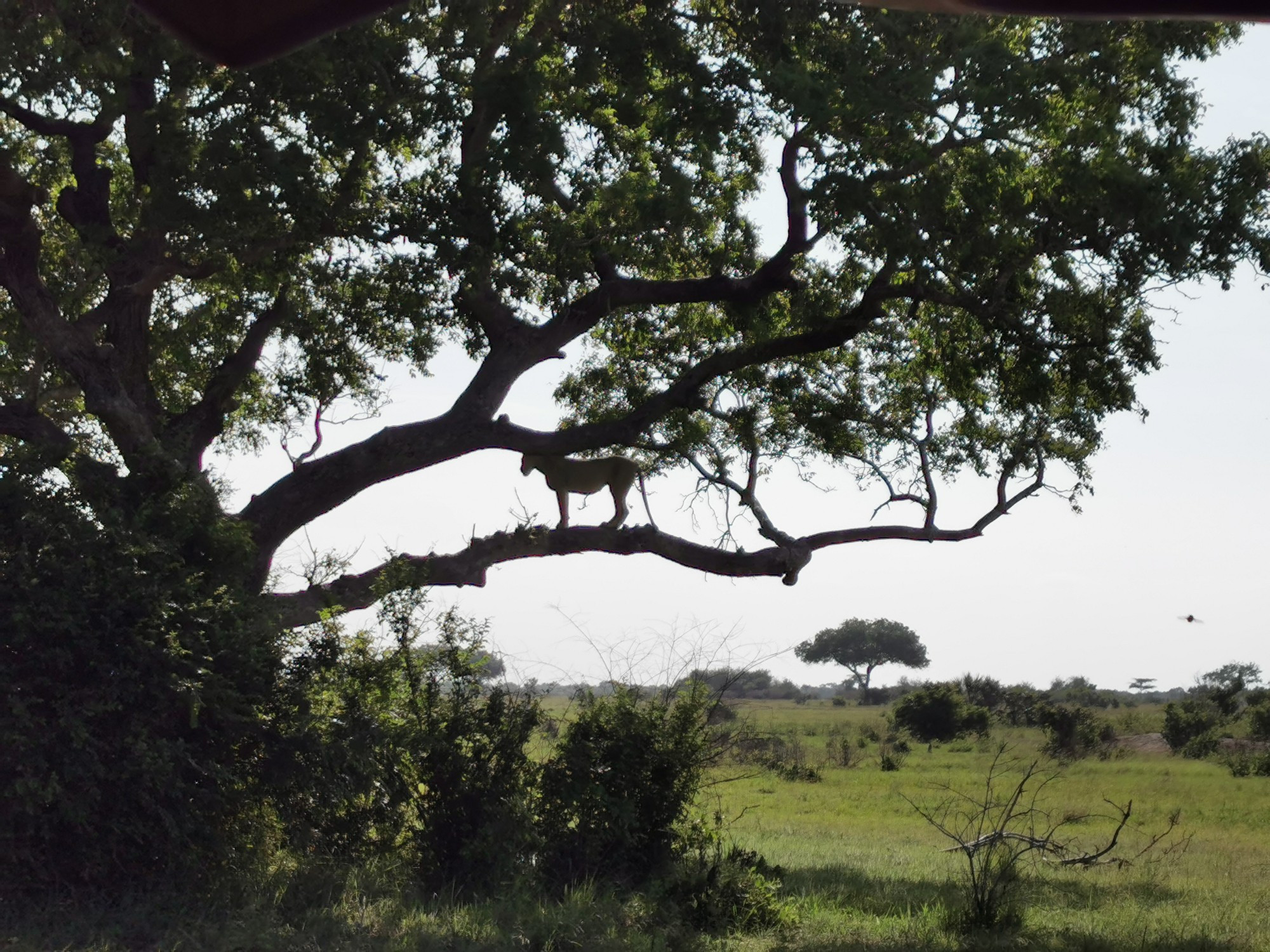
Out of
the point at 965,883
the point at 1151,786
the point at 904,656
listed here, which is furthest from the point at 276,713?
the point at 904,656

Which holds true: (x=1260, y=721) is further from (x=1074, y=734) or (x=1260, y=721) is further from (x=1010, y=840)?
(x=1010, y=840)

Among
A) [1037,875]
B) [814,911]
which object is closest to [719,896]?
[814,911]

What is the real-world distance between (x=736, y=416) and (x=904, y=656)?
82103 mm

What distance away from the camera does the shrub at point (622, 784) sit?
10.3 meters

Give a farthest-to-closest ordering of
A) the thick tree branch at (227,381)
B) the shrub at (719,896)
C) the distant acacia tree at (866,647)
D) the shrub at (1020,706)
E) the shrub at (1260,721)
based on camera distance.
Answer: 1. the distant acacia tree at (866,647)
2. the shrub at (1020,706)
3. the shrub at (1260,721)
4. the thick tree branch at (227,381)
5. the shrub at (719,896)

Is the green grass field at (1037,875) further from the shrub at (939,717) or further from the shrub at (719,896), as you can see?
the shrub at (939,717)

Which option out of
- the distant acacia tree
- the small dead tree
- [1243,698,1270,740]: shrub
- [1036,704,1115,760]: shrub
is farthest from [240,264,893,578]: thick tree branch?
the distant acacia tree

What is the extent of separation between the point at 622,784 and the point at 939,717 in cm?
3492

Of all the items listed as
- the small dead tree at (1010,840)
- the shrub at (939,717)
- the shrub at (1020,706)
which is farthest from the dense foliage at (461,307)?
the shrub at (1020,706)

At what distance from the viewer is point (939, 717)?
142 feet

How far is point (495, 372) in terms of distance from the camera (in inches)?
560

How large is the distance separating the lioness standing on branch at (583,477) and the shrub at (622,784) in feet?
15.8

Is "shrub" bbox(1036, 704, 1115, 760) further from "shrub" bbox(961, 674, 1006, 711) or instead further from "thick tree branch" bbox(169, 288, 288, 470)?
"thick tree branch" bbox(169, 288, 288, 470)

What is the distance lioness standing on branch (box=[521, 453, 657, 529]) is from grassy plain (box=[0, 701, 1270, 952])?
4020mm
